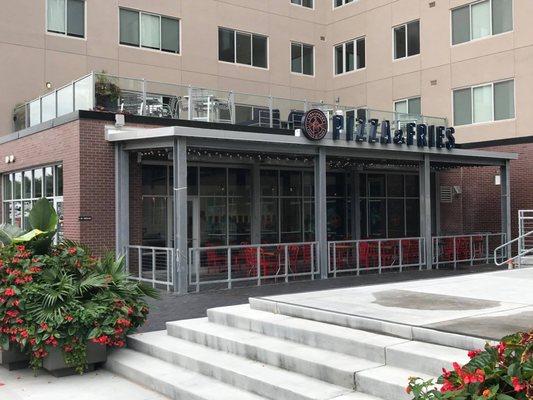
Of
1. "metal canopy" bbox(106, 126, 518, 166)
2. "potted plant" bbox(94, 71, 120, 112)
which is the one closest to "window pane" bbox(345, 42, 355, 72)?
"metal canopy" bbox(106, 126, 518, 166)

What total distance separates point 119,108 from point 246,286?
5.70 metres

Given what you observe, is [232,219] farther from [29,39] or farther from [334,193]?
[29,39]

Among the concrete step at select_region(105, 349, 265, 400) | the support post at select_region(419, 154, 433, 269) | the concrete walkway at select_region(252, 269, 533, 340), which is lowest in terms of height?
the concrete step at select_region(105, 349, 265, 400)

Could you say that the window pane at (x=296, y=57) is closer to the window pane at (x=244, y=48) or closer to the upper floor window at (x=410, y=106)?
Answer: the window pane at (x=244, y=48)

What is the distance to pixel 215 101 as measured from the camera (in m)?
17.0

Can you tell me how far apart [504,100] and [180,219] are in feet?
46.8

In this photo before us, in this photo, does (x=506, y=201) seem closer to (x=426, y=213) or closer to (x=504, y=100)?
(x=426, y=213)

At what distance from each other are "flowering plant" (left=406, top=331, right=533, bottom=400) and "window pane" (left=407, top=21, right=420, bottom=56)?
23.1m

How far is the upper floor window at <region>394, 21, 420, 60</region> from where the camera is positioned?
2539 centimetres

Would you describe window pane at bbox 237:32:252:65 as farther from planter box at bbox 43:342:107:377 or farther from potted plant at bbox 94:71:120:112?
planter box at bbox 43:342:107:377

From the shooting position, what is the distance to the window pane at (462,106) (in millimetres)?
23219

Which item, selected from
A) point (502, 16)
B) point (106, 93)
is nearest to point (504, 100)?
point (502, 16)

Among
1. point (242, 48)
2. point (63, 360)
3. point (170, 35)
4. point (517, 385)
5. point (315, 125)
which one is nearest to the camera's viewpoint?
point (517, 385)

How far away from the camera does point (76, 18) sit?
72.8 ft
